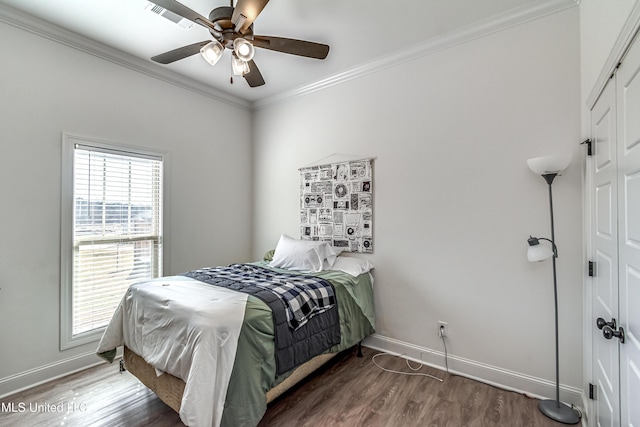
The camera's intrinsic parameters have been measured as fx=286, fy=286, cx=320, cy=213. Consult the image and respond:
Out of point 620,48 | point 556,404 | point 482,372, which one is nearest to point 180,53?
point 620,48

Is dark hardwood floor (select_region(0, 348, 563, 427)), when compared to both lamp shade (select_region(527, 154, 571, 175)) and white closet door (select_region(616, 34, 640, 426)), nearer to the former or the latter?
white closet door (select_region(616, 34, 640, 426))

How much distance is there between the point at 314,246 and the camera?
2967 millimetres

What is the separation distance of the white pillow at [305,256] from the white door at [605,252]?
1.95 metres

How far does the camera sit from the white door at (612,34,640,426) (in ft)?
3.54

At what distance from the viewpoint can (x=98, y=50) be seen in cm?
262

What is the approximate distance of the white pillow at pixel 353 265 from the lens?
9.05ft

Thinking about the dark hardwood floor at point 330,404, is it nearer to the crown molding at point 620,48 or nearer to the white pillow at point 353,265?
the white pillow at point 353,265

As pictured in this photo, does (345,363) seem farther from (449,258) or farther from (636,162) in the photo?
(636,162)

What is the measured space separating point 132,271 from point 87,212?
71 centimetres

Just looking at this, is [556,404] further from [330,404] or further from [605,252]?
[330,404]

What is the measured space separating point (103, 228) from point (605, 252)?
375 centimetres

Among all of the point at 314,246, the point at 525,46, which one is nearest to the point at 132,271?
the point at 314,246

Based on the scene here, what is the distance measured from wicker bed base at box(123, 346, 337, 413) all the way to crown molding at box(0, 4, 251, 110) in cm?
262

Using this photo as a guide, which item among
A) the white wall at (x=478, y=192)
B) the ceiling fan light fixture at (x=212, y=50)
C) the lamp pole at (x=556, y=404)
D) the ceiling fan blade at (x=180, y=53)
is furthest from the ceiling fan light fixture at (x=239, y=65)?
the lamp pole at (x=556, y=404)
